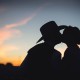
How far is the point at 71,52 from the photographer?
21.4ft

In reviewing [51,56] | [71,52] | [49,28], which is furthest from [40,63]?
[71,52]

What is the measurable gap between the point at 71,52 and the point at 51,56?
1370 millimetres

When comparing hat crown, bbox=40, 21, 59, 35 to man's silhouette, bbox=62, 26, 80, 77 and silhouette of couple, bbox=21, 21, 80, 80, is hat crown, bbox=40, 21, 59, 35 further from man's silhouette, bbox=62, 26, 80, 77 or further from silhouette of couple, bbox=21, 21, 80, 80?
man's silhouette, bbox=62, 26, 80, 77

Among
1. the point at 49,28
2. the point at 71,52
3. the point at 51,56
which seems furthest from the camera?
the point at 71,52

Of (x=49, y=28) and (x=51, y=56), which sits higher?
(x=49, y=28)

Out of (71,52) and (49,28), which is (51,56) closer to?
(49,28)

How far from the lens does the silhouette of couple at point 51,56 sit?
5180mm

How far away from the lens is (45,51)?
5.29 m

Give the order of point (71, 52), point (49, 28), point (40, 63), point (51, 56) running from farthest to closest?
1. point (71, 52)
2. point (49, 28)
3. point (51, 56)
4. point (40, 63)

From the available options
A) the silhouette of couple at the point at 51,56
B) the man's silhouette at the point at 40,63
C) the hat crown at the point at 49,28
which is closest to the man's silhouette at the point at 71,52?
the silhouette of couple at the point at 51,56

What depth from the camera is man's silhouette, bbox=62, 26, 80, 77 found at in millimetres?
6211

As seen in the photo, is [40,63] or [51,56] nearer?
[40,63]

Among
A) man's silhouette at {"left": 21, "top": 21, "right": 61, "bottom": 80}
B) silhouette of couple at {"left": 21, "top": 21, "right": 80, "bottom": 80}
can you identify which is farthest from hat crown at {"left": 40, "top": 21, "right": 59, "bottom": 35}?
man's silhouette at {"left": 21, "top": 21, "right": 61, "bottom": 80}

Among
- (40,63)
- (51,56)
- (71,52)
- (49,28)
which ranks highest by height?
(49,28)
